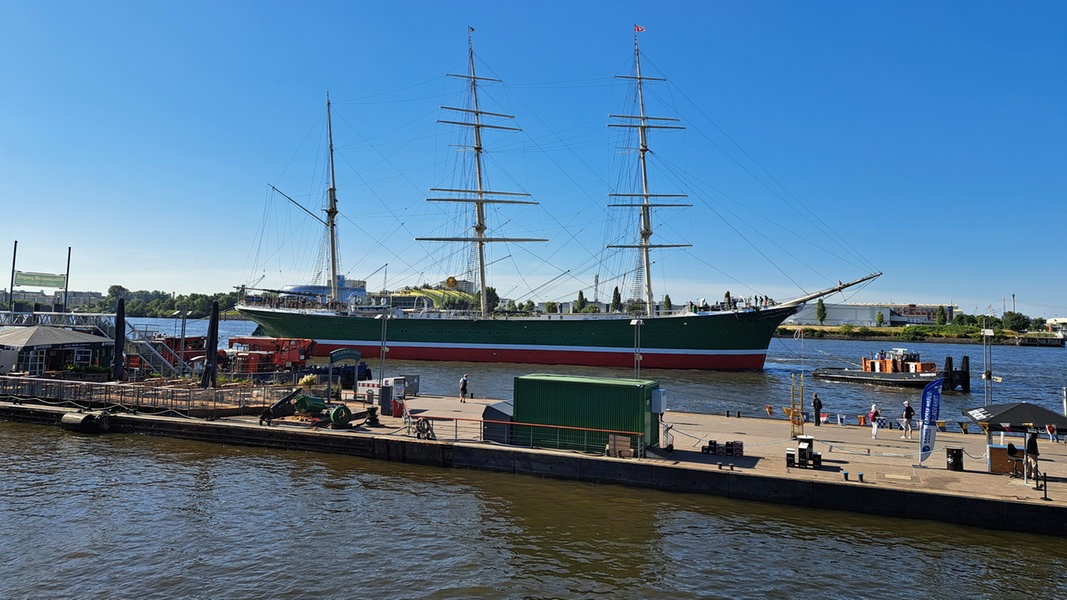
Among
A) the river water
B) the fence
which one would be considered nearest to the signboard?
the fence

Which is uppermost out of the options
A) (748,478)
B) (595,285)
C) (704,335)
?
(595,285)

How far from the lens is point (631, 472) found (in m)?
16.2

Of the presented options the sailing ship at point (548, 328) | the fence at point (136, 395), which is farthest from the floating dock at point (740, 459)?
the sailing ship at point (548, 328)

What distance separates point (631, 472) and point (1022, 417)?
9.88 metres

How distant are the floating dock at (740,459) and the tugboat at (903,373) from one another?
29.5 m

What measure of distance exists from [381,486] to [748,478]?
971cm

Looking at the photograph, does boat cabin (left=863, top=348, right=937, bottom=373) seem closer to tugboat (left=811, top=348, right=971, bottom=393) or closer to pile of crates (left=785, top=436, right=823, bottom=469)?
tugboat (left=811, top=348, right=971, bottom=393)

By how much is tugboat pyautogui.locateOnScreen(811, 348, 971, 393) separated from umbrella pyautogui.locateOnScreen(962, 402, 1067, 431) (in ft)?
110

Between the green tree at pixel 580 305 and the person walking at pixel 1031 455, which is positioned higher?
the green tree at pixel 580 305

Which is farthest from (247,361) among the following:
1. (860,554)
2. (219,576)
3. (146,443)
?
(860,554)

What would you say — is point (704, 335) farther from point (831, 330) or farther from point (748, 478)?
point (831, 330)

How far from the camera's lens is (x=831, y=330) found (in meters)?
159

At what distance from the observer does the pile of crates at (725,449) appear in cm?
1706

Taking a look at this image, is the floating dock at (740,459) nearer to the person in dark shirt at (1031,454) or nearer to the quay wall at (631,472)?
the quay wall at (631,472)
